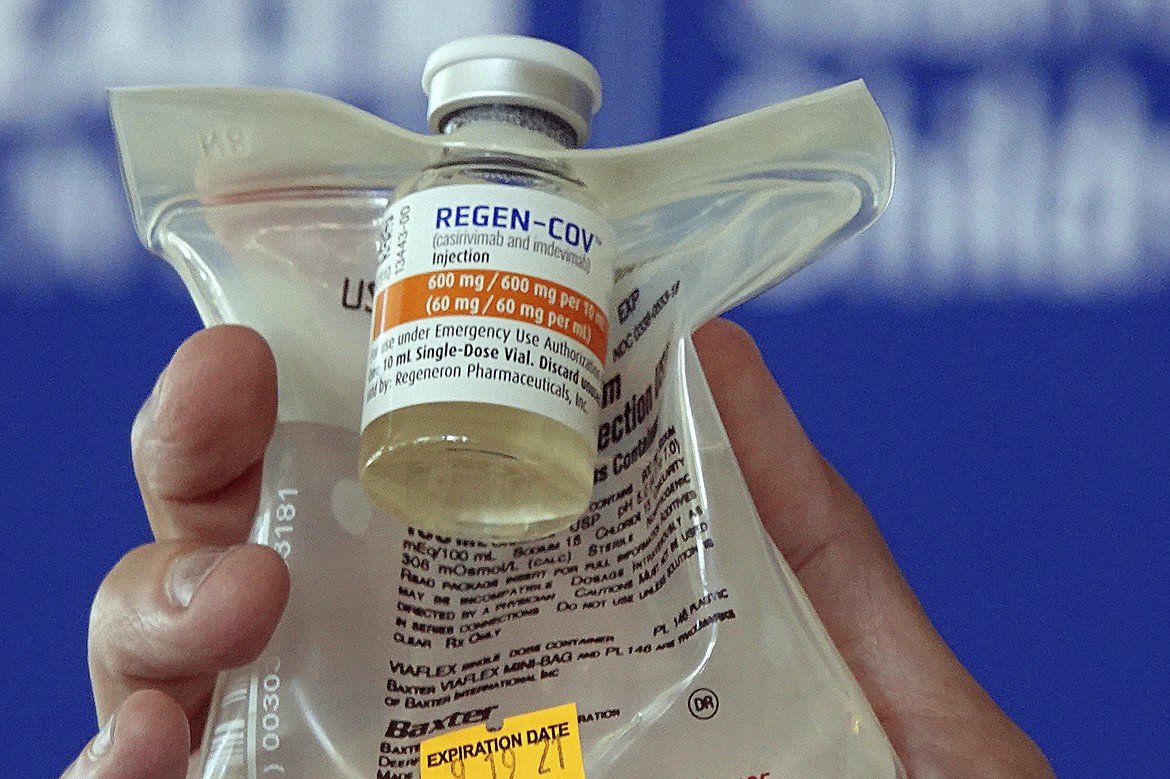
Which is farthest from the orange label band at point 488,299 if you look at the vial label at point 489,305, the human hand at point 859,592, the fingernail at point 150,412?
the human hand at point 859,592

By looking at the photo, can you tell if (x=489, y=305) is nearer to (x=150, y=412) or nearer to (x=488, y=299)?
(x=488, y=299)

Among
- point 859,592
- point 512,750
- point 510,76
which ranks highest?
point 510,76

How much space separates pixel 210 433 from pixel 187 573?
61 mm

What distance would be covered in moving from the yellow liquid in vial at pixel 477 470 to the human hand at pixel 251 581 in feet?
0.22

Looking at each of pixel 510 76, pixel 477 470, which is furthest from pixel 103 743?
pixel 510 76

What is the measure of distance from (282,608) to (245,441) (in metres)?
0.08

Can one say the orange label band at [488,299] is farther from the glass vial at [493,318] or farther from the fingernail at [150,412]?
the fingernail at [150,412]

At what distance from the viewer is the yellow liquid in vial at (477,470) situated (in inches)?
17.8

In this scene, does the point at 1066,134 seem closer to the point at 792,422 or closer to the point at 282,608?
the point at 792,422

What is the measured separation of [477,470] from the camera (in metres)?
0.47

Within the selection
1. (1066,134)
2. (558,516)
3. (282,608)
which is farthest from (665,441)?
(1066,134)

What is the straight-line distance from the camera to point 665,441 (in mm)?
517

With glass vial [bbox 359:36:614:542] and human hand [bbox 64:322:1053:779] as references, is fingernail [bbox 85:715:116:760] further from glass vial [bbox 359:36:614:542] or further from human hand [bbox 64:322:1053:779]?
glass vial [bbox 359:36:614:542]

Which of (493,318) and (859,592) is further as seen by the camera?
(859,592)
